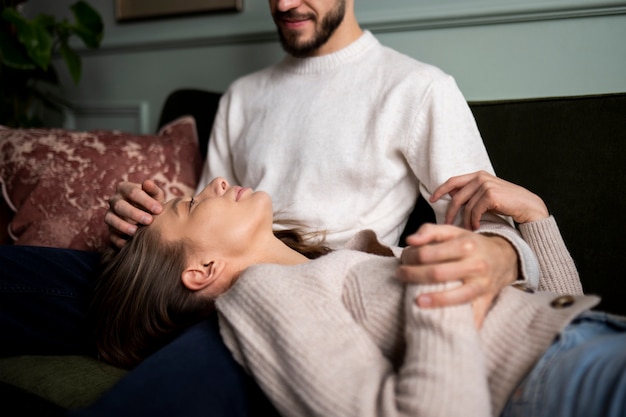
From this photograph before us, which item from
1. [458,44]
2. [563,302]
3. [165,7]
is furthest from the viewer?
[165,7]

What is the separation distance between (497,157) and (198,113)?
1.13m

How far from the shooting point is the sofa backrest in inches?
48.1

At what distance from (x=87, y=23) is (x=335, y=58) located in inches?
50.7

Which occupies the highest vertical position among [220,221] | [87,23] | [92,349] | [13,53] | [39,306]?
[87,23]

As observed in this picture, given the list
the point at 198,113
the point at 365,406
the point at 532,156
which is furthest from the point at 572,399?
the point at 198,113

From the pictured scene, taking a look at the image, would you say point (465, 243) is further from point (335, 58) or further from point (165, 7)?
point (165, 7)

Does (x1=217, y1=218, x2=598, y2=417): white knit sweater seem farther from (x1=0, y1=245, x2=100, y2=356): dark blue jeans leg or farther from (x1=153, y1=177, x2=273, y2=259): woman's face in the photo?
(x1=0, y1=245, x2=100, y2=356): dark blue jeans leg

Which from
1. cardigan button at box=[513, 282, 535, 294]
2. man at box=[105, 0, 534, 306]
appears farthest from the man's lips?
cardigan button at box=[513, 282, 535, 294]

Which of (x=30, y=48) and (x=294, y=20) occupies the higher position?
(x=294, y=20)

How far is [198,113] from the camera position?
2018mm

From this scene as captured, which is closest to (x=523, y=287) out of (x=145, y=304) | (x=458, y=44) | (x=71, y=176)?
(x=145, y=304)

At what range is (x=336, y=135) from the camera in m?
1.52

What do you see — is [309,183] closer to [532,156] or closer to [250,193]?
[250,193]

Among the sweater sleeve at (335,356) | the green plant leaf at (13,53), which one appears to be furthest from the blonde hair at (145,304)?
the green plant leaf at (13,53)
